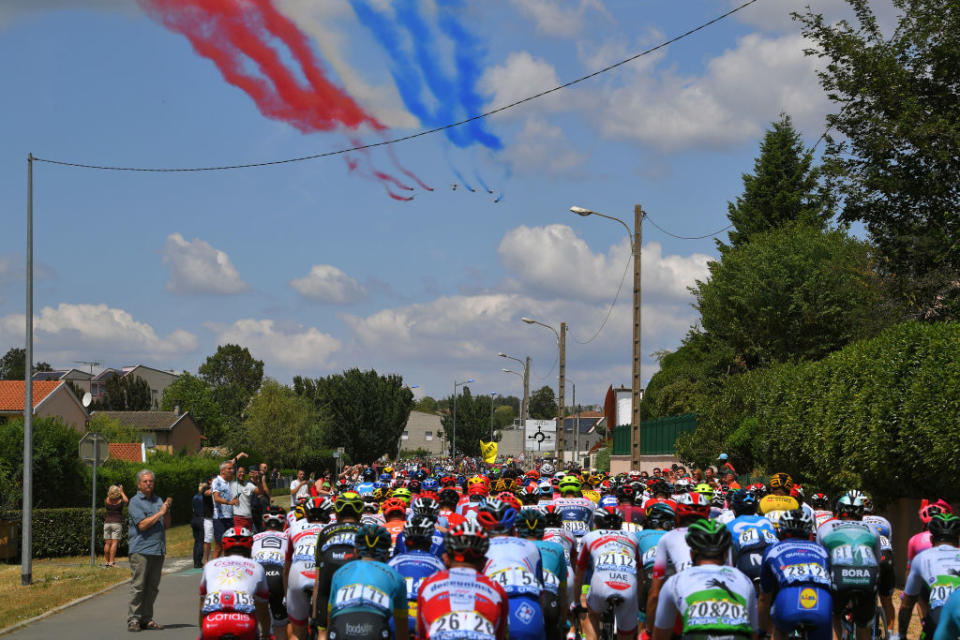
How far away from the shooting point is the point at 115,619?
15.3 metres

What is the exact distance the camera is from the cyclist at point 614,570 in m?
10.1

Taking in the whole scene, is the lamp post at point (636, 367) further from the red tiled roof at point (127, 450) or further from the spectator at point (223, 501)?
the red tiled roof at point (127, 450)

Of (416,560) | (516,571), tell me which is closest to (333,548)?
(416,560)

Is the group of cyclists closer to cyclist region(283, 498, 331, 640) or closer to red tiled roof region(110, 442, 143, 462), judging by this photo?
cyclist region(283, 498, 331, 640)

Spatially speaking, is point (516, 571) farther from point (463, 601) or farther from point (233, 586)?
point (233, 586)

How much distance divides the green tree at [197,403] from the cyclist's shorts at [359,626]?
5313 inches

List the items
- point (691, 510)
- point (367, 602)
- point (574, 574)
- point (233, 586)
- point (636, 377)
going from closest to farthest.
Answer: point (367, 602) < point (691, 510) < point (233, 586) < point (574, 574) < point (636, 377)

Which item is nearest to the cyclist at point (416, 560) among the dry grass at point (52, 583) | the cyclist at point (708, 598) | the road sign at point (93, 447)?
the cyclist at point (708, 598)

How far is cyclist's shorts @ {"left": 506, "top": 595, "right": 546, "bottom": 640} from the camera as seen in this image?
770 centimetres

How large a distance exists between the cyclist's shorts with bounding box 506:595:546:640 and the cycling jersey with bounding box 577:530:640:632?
2349 millimetres

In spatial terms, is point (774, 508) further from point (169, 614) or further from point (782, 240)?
point (782, 240)

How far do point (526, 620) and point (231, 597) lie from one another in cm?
244

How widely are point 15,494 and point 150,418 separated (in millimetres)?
79056

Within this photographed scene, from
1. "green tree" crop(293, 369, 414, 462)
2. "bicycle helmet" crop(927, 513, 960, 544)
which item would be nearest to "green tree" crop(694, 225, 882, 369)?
"bicycle helmet" crop(927, 513, 960, 544)
